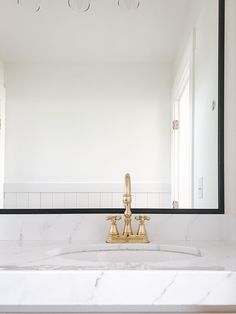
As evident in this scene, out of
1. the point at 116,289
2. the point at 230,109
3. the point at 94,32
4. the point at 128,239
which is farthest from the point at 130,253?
the point at 94,32

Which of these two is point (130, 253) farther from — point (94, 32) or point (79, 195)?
point (94, 32)

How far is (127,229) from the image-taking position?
1.59m

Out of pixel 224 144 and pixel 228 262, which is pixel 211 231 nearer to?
pixel 224 144

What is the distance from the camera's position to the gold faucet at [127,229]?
62.1 inches

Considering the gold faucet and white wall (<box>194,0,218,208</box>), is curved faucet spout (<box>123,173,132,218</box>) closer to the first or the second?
the gold faucet

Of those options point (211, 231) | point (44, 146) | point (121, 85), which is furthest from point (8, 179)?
point (211, 231)

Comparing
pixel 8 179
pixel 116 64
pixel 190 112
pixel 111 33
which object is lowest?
pixel 8 179

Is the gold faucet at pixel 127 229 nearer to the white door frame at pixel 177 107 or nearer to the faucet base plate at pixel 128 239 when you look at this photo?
the faucet base plate at pixel 128 239

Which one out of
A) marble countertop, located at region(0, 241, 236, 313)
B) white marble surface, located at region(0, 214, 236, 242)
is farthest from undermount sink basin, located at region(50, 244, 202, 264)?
marble countertop, located at region(0, 241, 236, 313)

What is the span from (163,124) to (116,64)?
309 mm

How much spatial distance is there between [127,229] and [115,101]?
20.2 inches

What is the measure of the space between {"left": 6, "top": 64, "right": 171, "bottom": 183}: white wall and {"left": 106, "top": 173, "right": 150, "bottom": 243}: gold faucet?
12cm

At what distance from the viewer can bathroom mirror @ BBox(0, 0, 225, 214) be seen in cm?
169

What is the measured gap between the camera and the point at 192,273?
Answer: 1085 millimetres
